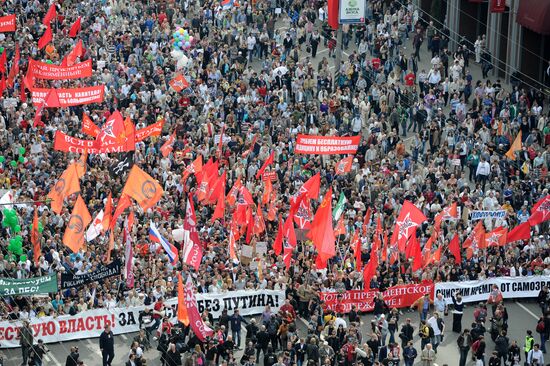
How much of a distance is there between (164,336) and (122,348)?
7.14ft

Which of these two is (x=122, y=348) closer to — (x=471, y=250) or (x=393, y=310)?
(x=393, y=310)

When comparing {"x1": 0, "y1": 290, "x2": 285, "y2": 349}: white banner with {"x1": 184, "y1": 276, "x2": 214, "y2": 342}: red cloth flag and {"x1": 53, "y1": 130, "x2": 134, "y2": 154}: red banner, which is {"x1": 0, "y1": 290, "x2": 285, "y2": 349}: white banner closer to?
{"x1": 184, "y1": 276, "x2": 214, "y2": 342}: red cloth flag

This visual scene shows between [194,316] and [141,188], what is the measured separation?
5995 millimetres

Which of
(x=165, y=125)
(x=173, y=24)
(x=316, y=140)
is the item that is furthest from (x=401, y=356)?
(x=173, y=24)

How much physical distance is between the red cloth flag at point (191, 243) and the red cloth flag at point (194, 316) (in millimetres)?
3331

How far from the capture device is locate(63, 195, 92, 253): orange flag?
45031mm

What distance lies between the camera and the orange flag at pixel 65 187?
4691cm

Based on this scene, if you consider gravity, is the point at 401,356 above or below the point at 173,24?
below

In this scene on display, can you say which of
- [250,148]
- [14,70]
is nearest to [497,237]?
[250,148]

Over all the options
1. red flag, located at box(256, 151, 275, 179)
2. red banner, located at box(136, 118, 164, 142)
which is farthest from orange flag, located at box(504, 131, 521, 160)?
red banner, located at box(136, 118, 164, 142)

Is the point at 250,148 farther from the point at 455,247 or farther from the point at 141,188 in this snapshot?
the point at 455,247

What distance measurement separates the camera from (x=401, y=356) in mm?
43844

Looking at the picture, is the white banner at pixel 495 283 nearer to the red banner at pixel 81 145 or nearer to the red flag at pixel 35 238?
the red banner at pixel 81 145

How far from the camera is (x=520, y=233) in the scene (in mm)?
47406
